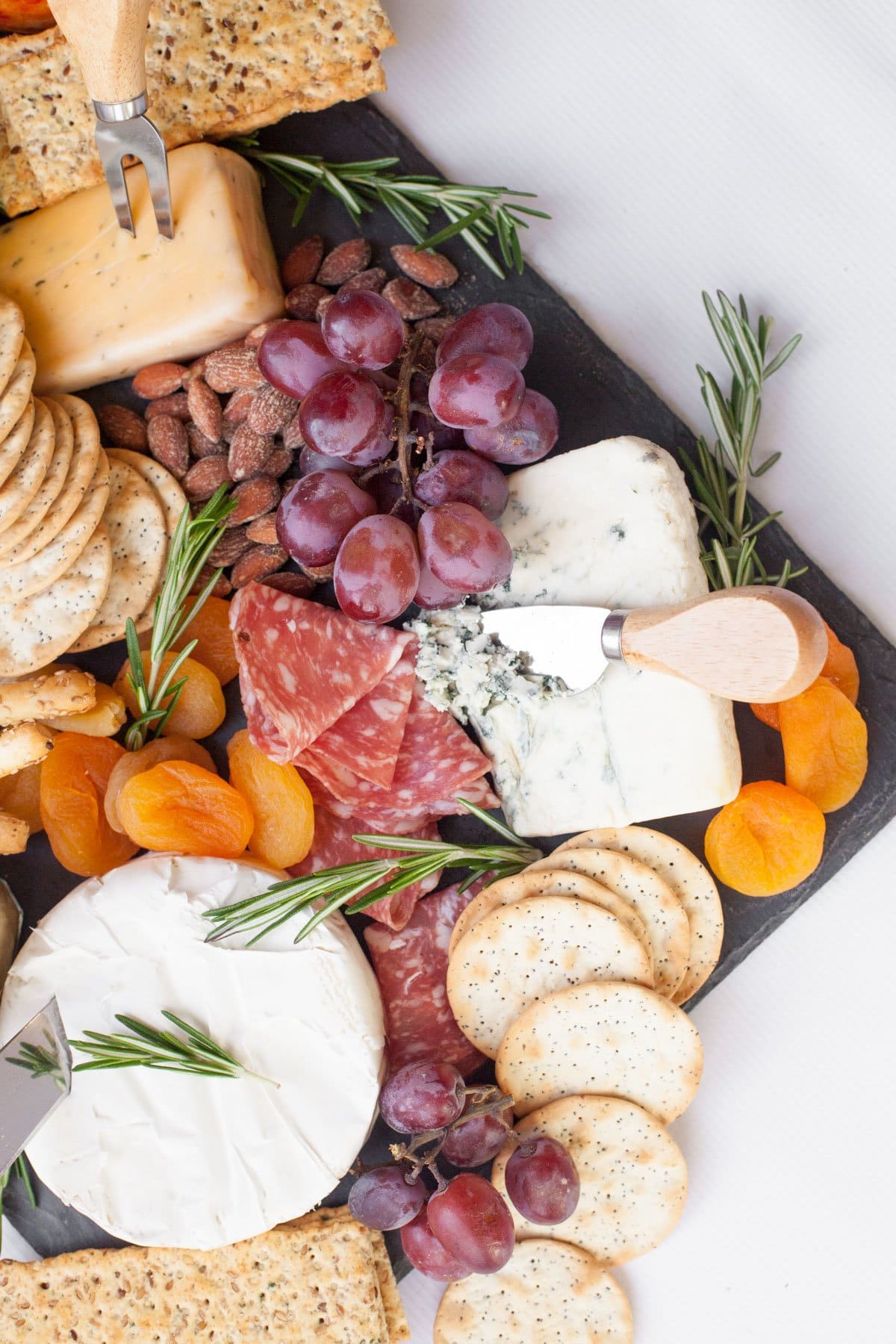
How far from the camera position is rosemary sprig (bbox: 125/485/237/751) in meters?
1.33

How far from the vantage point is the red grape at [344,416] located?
119cm

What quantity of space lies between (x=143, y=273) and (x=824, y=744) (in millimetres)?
1076

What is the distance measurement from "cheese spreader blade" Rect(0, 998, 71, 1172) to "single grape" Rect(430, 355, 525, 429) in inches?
33.9

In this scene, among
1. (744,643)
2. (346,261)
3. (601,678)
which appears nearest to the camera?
(744,643)

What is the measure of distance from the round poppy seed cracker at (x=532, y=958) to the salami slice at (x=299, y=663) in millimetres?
342

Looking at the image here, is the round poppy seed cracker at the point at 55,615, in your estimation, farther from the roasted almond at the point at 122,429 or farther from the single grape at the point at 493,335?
the single grape at the point at 493,335

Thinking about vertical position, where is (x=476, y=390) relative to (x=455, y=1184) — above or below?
above

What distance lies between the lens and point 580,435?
4.61 ft

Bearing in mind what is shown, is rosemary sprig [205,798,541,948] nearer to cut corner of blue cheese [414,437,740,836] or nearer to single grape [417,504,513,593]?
cut corner of blue cheese [414,437,740,836]

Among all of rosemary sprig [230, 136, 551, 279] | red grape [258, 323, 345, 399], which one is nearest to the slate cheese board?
rosemary sprig [230, 136, 551, 279]

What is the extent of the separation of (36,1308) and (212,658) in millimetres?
948

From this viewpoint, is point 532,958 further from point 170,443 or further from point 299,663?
point 170,443

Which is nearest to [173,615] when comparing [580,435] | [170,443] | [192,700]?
[192,700]

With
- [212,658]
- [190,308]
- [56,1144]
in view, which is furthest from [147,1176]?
[190,308]
